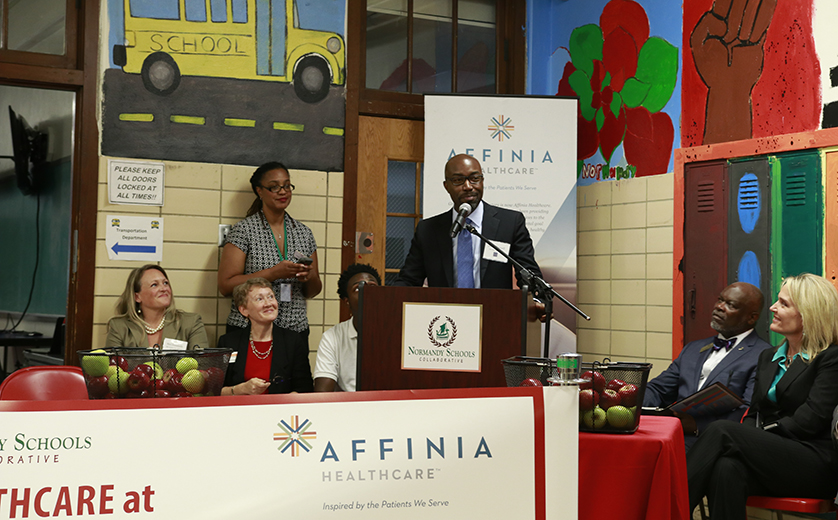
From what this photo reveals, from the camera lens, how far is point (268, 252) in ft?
14.2

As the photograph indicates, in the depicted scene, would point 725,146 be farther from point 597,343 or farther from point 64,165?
point 64,165

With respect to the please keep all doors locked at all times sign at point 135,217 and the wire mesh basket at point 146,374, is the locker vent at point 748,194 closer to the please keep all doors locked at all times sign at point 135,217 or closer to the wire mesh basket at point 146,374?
the please keep all doors locked at all times sign at point 135,217

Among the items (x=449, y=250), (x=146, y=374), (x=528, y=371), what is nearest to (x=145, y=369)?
(x=146, y=374)

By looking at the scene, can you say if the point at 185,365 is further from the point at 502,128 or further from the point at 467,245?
the point at 502,128

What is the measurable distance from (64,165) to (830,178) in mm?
5271

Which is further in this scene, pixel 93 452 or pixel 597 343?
pixel 597 343

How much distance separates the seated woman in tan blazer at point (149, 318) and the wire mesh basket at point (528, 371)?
2272 mm

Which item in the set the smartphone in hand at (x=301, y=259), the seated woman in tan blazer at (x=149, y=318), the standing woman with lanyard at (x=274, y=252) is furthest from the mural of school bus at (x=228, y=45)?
the seated woman in tan blazer at (x=149, y=318)

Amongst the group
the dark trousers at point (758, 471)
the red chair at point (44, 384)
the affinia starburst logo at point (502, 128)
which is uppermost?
the affinia starburst logo at point (502, 128)

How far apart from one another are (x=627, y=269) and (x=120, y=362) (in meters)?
3.75

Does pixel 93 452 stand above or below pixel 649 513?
above

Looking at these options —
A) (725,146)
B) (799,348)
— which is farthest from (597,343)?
(799,348)

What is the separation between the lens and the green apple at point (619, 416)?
5.69 ft

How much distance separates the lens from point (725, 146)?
421cm
